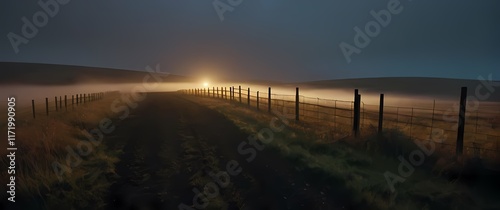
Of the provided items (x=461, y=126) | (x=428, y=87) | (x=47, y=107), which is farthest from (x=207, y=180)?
(x=428, y=87)

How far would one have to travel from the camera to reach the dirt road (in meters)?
5.10

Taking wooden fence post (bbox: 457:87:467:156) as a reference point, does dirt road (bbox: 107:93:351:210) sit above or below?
below

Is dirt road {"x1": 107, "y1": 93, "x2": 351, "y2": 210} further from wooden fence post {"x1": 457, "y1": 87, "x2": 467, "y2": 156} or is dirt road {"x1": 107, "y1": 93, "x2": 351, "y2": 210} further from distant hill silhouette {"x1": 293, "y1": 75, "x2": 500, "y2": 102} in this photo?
distant hill silhouette {"x1": 293, "y1": 75, "x2": 500, "y2": 102}

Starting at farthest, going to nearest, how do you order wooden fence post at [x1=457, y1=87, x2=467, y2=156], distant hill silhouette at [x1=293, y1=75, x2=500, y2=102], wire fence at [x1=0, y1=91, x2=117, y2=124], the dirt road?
distant hill silhouette at [x1=293, y1=75, x2=500, y2=102], wire fence at [x1=0, y1=91, x2=117, y2=124], wooden fence post at [x1=457, y1=87, x2=467, y2=156], the dirt road

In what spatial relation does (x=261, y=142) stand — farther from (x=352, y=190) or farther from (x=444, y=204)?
(x=444, y=204)

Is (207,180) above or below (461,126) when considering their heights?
below

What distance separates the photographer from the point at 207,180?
6.09m

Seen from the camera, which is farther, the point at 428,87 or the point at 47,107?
the point at 428,87

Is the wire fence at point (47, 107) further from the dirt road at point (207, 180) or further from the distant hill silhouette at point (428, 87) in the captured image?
the distant hill silhouette at point (428, 87)

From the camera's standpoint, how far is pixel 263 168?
7.16m

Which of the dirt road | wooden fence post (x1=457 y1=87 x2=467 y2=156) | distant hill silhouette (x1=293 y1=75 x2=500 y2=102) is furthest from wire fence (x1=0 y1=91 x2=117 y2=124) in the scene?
distant hill silhouette (x1=293 y1=75 x2=500 y2=102)

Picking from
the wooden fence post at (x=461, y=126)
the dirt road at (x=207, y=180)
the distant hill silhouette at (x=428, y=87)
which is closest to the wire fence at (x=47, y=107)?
the dirt road at (x=207, y=180)

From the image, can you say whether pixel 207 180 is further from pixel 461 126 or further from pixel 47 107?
pixel 47 107

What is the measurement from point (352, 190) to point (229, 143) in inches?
196
